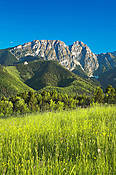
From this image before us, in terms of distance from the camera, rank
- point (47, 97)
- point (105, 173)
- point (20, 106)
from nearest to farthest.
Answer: point (105, 173) → point (20, 106) → point (47, 97)

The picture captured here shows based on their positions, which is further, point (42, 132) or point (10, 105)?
point (10, 105)

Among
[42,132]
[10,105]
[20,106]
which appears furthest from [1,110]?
[42,132]

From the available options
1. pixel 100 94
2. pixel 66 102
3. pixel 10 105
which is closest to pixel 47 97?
pixel 66 102

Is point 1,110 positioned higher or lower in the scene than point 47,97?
lower

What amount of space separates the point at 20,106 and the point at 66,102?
1091 inches

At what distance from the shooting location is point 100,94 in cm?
5625

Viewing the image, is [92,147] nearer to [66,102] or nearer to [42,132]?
Result: [42,132]

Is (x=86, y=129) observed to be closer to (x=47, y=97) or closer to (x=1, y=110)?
(x=1, y=110)

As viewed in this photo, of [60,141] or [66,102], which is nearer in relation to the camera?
[60,141]

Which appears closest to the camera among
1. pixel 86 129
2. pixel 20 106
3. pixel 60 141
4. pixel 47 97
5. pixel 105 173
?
pixel 105 173

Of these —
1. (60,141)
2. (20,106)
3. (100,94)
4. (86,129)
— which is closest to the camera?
(60,141)

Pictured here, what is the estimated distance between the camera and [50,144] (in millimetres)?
3859

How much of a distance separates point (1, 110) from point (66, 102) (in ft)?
108

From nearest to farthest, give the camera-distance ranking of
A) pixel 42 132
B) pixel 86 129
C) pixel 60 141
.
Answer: pixel 60 141 → pixel 86 129 → pixel 42 132
